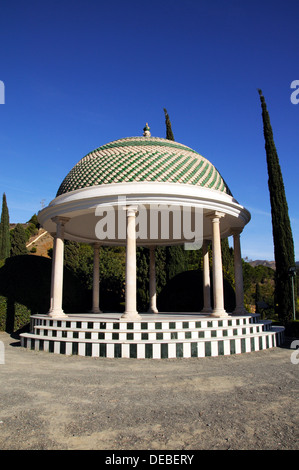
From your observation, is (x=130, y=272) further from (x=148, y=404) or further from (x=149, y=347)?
(x=148, y=404)

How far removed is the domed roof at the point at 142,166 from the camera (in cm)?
1267

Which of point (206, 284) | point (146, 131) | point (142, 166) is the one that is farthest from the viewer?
point (206, 284)

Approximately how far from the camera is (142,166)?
12859mm

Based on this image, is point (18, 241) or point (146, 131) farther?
point (18, 241)

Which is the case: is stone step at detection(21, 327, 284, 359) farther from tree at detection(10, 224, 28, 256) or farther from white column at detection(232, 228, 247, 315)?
tree at detection(10, 224, 28, 256)

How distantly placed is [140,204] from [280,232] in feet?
44.8

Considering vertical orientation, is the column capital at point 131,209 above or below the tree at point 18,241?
below

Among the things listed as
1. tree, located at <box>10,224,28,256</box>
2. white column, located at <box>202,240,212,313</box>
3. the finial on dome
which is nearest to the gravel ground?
white column, located at <box>202,240,212,313</box>

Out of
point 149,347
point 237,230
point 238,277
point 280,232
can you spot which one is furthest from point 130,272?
point 280,232

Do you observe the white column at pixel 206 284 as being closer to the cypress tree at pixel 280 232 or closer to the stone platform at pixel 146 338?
the stone platform at pixel 146 338

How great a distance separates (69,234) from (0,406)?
537 inches

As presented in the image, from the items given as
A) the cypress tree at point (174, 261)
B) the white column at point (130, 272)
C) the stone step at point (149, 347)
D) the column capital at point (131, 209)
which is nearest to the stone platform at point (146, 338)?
the stone step at point (149, 347)

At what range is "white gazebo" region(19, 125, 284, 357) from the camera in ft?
37.6

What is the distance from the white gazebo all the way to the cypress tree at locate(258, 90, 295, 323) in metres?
6.21
